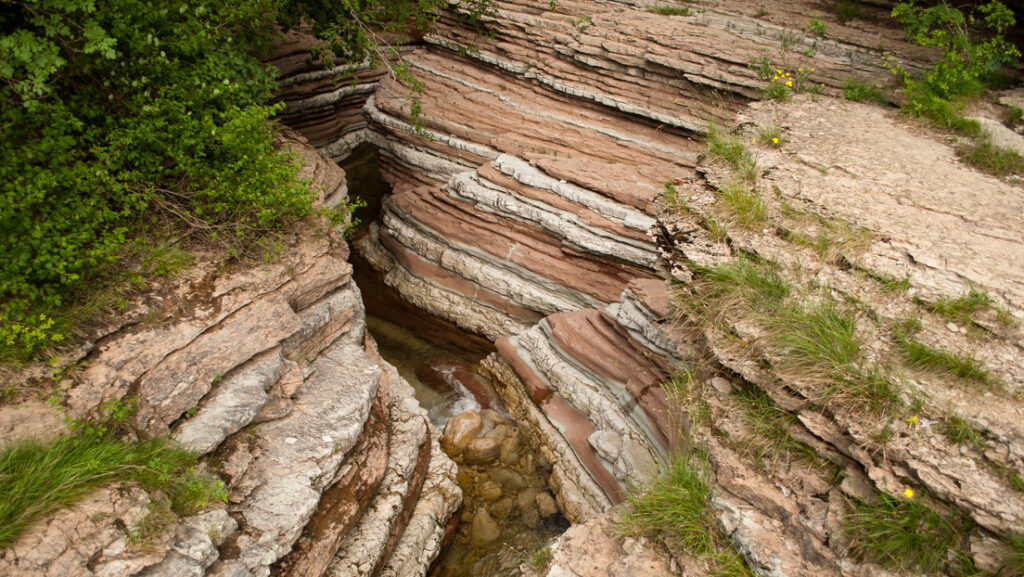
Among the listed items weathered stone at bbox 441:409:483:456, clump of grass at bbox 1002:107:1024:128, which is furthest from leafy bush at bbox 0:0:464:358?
clump of grass at bbox 1002:107:1024:128

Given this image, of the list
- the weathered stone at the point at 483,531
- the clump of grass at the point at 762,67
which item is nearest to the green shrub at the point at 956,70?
the clump of grass at the point at 762,67

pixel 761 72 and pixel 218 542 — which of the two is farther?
pixel 761 72

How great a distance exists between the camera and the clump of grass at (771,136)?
6176 mm

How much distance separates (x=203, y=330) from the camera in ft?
14.9

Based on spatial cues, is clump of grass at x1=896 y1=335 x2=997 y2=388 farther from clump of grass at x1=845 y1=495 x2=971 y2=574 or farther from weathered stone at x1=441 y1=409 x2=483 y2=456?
weathered stone at x1=441 y1=409 x2=483 y2=456

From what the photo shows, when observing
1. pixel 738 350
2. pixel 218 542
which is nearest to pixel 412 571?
pixel 218 542

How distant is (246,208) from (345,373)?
1.83 metres

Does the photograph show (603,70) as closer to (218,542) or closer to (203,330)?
(203,330)

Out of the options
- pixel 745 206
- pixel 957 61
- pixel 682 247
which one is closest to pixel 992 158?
pixel 957 61

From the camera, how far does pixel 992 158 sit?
18.6 ft

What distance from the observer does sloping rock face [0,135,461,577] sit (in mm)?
3496

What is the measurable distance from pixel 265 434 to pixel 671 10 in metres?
10.1

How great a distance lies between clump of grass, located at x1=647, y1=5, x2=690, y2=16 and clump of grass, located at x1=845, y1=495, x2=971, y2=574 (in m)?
9.69

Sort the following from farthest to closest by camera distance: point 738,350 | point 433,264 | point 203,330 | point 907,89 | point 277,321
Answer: point 433,264
point 907,89
point 277,321
point 203,330
point 738,350
